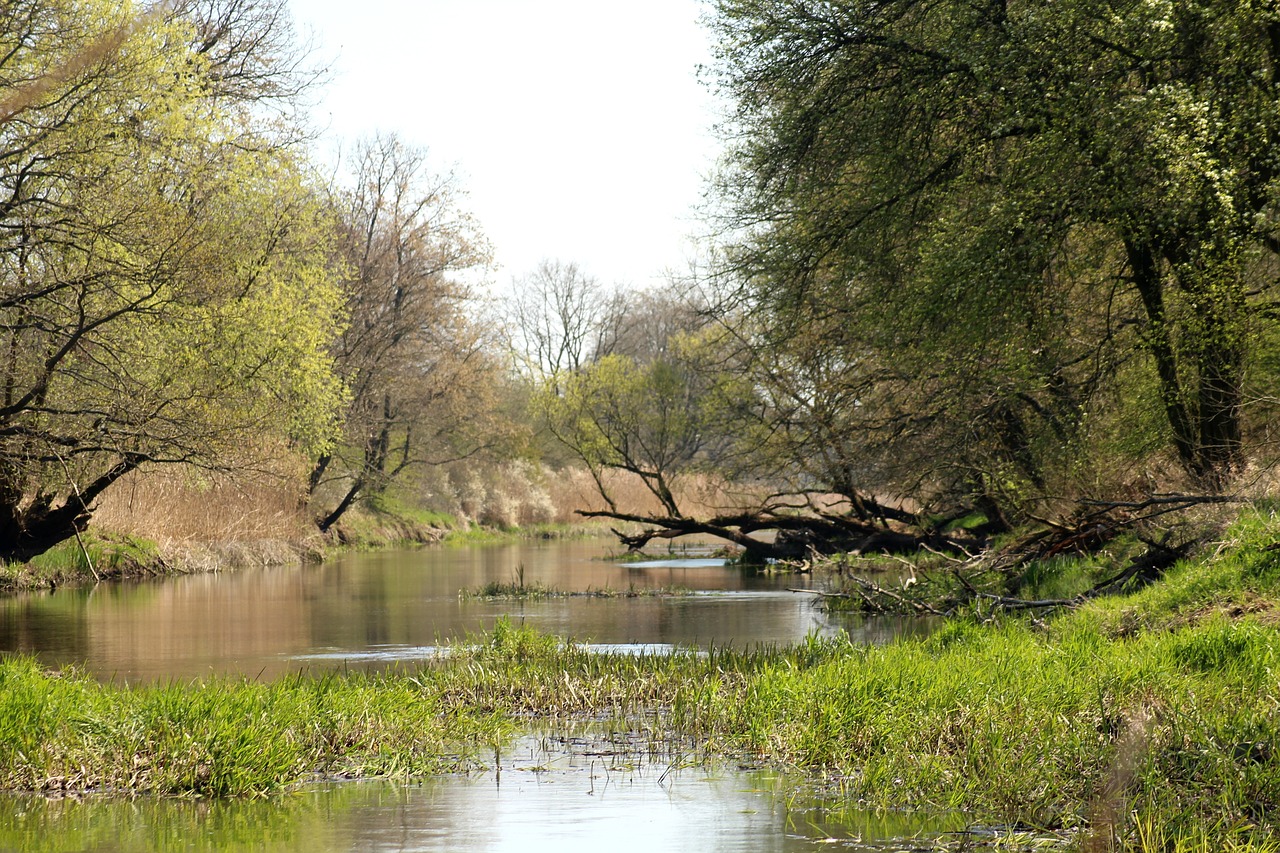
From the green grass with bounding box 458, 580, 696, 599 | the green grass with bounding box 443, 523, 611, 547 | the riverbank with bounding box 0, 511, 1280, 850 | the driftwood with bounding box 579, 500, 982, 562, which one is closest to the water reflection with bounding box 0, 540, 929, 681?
the green grass with bounding box 458, 580, 696, 599

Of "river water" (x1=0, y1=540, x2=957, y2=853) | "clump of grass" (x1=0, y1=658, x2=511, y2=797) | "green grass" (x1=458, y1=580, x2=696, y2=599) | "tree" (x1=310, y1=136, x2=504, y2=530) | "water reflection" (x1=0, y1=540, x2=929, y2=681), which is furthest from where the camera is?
"tree" (x1=310, y1=136, x2=504, y2=530)

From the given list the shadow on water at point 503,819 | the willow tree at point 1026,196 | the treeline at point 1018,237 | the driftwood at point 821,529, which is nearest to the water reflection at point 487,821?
the shadow on water at point 503,819

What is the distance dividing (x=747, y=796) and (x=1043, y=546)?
11067 mm

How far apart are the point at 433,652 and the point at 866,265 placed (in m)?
9.49

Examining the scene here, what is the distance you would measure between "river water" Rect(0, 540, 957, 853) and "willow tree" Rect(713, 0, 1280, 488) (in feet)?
13.8

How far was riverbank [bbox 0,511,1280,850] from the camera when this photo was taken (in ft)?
24.3

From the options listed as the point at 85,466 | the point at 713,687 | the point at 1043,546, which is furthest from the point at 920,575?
the point at 85,466

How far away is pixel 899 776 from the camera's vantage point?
8.39 m

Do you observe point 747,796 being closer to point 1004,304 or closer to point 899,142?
point 1004,304

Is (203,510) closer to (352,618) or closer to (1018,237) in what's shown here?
(352,618)

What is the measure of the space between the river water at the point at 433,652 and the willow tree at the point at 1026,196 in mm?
4195

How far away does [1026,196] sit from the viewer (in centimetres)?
1616

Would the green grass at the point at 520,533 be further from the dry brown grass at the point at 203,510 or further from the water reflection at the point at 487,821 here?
the water reflection at the point at 487,821

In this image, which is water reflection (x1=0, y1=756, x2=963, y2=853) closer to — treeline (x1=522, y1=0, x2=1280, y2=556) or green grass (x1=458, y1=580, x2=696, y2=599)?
treeline (x1=522, y1=0, x2=1280, y2=556)
